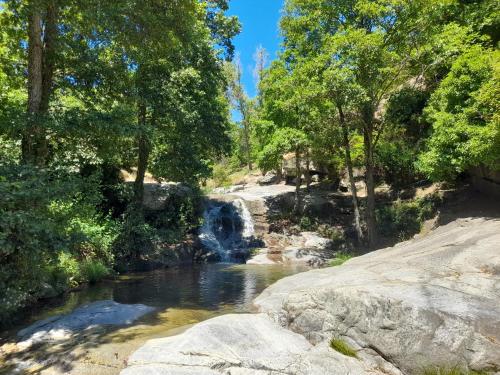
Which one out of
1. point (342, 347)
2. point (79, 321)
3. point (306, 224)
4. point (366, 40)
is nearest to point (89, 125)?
point (79, 321)

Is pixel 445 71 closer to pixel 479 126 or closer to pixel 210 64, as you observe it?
pixel 479 126

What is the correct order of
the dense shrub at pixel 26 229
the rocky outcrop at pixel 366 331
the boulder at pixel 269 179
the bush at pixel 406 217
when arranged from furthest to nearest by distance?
the boulder at pixel 269 179 < the bush at pixel 406 217 < the dense shrub at pixel 26 229 < the rocky outcrop at pixel 366 331

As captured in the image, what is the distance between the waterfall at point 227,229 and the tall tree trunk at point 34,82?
561 inches

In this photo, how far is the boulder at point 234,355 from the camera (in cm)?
602

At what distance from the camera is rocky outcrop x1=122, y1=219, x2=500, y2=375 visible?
6.22m

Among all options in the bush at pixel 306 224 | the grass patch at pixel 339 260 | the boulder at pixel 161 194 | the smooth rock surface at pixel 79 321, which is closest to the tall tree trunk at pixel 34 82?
the smooth rock surface at pixel 79 321

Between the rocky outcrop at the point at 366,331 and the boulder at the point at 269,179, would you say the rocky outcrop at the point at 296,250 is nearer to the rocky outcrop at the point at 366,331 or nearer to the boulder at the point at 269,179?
the rocky outcrop at the point at 366,331

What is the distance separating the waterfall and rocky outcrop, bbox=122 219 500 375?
15639 mm

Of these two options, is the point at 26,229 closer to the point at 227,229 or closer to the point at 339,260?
the point at 339,260

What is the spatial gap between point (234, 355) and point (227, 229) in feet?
64.6

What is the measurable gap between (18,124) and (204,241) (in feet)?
50.3

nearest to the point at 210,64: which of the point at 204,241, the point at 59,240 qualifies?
the point at 204,241

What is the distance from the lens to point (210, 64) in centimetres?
2166

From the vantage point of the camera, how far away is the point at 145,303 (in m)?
12.2
